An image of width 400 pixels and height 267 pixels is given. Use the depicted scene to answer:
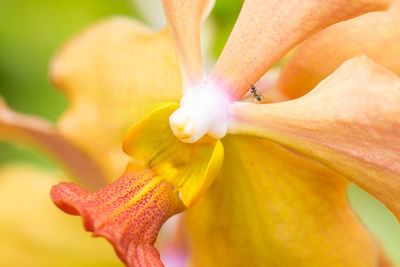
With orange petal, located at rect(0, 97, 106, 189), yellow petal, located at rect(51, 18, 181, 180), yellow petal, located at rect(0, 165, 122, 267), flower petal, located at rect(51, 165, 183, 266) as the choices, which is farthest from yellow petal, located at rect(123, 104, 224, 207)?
yellow petal, located at rect(0, 165, 122, 267)

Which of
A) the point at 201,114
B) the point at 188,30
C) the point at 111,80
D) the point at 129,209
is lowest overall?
the point at 129,209

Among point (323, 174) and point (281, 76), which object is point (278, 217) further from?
point (281, 76)

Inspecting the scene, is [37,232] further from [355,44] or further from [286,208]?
[355,44]

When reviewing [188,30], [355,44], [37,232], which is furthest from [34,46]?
[355,44]

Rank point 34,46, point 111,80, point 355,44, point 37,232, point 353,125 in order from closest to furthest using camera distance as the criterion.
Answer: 1. point 353,125
2. point 355,44
3. point 111,80
4. point 37,232
5. point 34,46

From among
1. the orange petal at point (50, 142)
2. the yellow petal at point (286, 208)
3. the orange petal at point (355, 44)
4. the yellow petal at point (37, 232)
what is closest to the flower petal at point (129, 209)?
the yellow petal at point (286, 208)

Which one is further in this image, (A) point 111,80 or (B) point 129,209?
(A) point 111,80

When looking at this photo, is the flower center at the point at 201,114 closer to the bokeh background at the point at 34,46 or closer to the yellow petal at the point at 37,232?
the yellow petal at the point at 37,232
